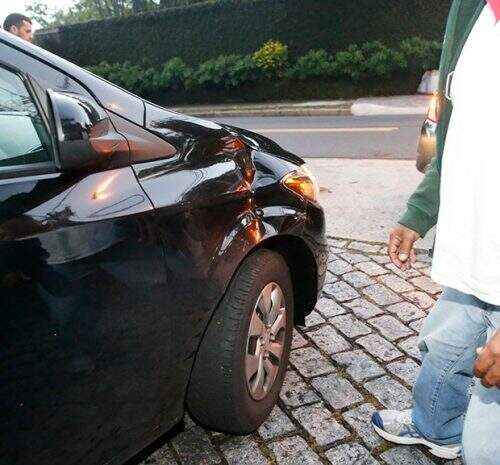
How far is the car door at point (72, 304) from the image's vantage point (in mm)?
1221

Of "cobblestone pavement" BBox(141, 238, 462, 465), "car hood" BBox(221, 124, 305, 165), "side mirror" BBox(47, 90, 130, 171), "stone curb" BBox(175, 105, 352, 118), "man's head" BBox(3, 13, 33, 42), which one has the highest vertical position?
"man's head" BBox(3, 13, 33, 42)

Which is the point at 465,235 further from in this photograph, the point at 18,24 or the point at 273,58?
the point at 273,58

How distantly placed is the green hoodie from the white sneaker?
2.49ft

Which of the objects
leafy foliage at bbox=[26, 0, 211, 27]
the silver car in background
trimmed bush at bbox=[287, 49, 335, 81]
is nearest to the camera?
the silver car in background

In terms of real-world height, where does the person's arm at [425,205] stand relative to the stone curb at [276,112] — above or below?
above

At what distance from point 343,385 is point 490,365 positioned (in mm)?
1194

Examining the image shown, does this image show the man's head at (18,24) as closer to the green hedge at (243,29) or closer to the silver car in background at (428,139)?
the silver car in background at (428,139)

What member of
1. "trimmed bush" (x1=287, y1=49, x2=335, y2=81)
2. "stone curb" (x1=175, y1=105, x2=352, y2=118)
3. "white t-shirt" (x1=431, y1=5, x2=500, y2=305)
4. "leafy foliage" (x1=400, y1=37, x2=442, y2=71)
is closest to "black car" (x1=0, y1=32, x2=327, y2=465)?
"white t-shirt" (x1=431, y1=5, x2=500, y2=305)

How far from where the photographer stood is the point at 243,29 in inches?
607

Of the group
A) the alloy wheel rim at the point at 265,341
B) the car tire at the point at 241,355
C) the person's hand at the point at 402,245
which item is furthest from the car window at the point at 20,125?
the person's hand at the point at 402,245

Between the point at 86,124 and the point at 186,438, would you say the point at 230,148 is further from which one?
the point at 186,438

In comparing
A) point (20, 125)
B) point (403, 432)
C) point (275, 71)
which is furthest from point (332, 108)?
point (20, 125)

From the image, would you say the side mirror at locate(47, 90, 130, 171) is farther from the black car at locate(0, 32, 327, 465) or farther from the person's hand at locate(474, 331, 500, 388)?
the person's hand at locate(474, 331, 500, 388)

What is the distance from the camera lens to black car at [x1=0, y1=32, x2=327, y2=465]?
1252mm
